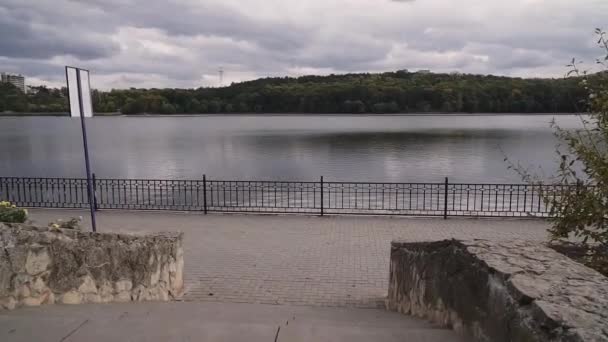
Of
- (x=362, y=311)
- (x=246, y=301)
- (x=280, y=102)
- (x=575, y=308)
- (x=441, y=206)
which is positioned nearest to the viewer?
(x=575, y=308)

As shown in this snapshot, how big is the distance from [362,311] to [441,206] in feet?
45.0

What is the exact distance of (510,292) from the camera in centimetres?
306

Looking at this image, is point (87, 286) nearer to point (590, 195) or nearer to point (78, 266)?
point (78, 266)

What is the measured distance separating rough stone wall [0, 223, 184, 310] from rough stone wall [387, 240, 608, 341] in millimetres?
3406

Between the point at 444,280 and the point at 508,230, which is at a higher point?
the point at 444,280

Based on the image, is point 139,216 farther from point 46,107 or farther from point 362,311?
point 46,107

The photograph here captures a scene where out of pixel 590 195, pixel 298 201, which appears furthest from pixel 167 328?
pixel 298 201

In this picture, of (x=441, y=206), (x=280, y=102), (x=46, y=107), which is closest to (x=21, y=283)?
(x=441, y=206)

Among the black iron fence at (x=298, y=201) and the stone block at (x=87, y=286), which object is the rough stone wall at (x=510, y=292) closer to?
the stone block at (x=87, y=286)

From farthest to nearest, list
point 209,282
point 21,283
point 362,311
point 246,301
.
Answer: point 209,282 → point 246,301 → point 362,311 → point 21,283

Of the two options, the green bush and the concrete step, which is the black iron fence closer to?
the green bush

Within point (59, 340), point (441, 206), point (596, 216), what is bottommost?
point (441, 206)

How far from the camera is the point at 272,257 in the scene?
369 inches

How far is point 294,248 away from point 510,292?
723 centimetres
